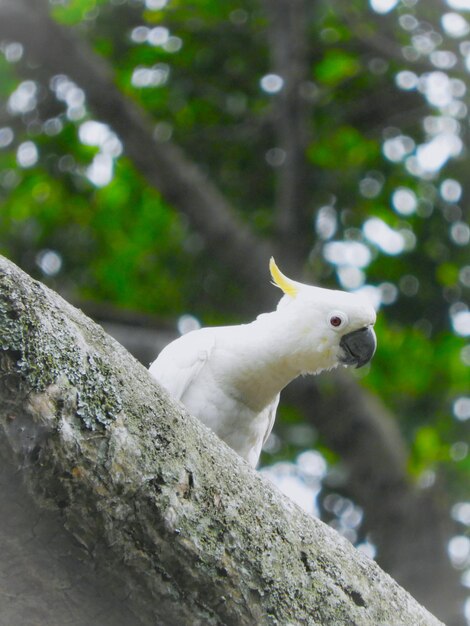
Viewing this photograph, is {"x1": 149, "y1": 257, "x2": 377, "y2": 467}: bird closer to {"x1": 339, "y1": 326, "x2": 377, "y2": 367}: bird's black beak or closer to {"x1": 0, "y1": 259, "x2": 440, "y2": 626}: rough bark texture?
{"x1": 339, "y1": 326, "x2": 377, "y2": 367}: bird's black beak

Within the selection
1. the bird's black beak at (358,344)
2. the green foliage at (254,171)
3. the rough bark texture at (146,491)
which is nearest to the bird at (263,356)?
the bird's black beak at (358,344)

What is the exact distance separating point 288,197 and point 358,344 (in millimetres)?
3384

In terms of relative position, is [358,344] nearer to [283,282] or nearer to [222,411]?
[283,282]

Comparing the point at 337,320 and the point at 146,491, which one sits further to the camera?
the point at 337,320

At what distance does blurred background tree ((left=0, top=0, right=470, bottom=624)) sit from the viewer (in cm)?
642

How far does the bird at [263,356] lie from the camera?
3279 millimetres

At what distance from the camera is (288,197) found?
Result: 6.56 metres

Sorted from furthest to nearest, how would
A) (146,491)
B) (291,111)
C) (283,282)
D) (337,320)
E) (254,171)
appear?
(254,171), (291,111), (283,282), (337,320), (146,491)

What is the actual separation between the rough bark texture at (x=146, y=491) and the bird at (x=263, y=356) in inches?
48.0

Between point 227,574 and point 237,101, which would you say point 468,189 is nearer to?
point 237,101

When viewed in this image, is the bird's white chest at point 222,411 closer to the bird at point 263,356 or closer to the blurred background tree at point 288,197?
the bird at point 263,356

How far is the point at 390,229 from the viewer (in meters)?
7.16

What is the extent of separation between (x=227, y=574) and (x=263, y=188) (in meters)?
6.15

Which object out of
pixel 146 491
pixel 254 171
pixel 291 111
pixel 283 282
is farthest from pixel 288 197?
pixel 146 491
